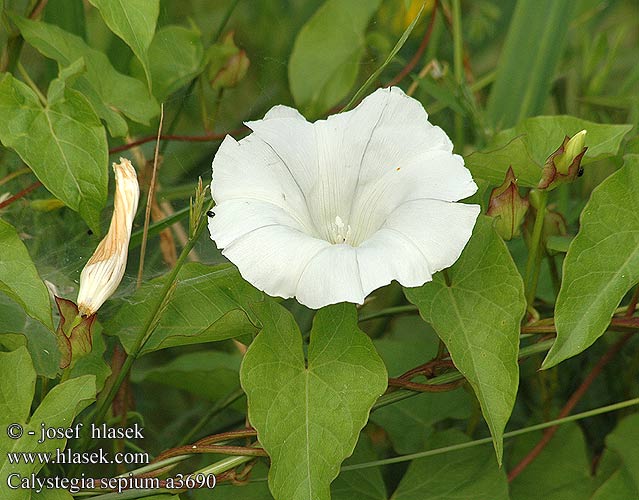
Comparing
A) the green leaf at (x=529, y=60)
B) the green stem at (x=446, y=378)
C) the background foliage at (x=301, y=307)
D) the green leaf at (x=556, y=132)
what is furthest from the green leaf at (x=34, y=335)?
the green leaf at (x=529, y=60)

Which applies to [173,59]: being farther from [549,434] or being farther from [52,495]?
[549,434]

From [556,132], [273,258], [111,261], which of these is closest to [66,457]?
[111,261]

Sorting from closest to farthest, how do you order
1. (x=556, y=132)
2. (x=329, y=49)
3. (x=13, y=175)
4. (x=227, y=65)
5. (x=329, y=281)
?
(x=329, y=281) < (x=556, y=132) < (x=13, y=175) < (x=227, y=65) < (x=329, y=49)

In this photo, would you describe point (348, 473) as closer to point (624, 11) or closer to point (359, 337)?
point (359, 337)

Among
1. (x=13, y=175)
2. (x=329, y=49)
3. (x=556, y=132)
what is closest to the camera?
(x=556, y=132)

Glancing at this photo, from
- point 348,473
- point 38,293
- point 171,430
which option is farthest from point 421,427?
point 38,293

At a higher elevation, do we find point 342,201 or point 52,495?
point 342,201

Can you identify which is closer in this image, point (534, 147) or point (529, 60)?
point (534, 147)
